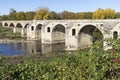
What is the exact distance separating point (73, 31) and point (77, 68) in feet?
125

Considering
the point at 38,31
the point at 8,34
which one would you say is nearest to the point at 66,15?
the point at 8,34

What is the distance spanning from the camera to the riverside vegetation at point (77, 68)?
8703mm

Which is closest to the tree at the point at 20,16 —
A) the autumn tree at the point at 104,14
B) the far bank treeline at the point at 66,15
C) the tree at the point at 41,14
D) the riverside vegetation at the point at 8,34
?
the far bank treeline at the point at 66,15

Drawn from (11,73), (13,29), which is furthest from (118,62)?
(13,29)

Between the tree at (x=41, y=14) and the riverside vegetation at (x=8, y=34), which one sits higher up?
the tree at (x=41, y=14)

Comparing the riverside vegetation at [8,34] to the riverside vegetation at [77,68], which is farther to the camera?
the riverside vegetation at [8,34]

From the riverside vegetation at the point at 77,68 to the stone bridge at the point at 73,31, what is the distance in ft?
95.6

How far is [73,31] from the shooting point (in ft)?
155

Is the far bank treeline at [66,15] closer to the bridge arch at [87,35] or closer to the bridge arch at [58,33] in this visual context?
the bridge arch at [58,33]

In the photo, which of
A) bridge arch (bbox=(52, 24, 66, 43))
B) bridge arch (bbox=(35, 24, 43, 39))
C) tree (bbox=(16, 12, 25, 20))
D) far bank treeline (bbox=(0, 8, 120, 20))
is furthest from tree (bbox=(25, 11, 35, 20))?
bridge arch (bbox=(52, 24, 66, 43))

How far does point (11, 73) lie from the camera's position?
28.3 ft

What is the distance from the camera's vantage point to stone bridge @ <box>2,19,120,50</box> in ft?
136

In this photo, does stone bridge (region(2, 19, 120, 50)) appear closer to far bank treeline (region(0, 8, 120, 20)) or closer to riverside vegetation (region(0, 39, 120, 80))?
far bank treeline (region(0, 8, 120, 20))

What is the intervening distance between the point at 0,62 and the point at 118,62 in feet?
12.7
